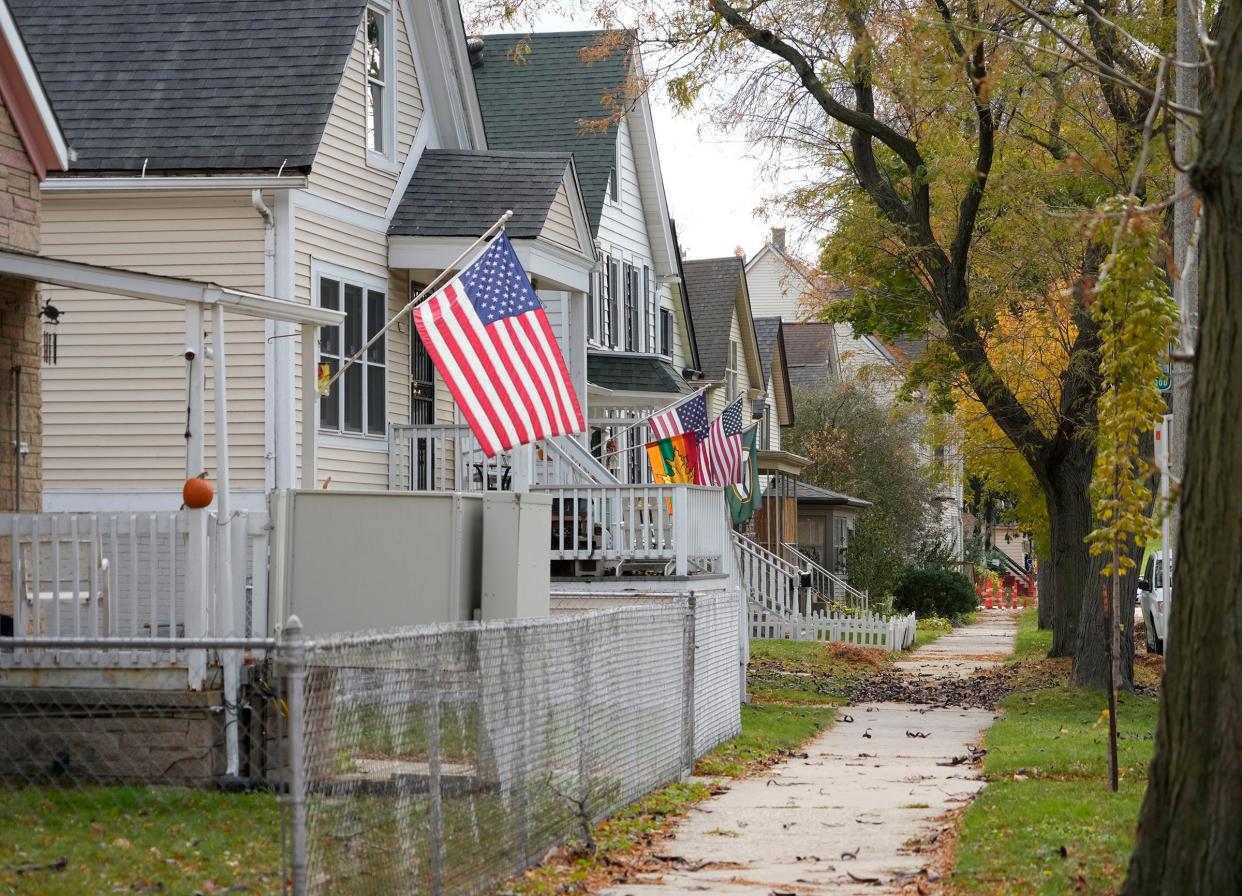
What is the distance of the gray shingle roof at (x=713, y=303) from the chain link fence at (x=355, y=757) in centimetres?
2670

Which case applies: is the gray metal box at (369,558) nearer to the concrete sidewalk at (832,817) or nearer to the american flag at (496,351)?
the american flag at (496,351)

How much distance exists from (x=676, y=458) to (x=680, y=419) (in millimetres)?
511

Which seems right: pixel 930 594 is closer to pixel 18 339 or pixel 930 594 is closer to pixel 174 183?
pixel 174 183

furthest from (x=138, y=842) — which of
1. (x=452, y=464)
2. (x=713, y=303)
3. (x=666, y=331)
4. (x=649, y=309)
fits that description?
(x=713, y=303)

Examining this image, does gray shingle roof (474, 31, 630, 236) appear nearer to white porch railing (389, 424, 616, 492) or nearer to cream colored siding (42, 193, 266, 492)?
white porch railing (389, 424, 616, 492)

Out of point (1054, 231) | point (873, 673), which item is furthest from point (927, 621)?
point (1054, 231)

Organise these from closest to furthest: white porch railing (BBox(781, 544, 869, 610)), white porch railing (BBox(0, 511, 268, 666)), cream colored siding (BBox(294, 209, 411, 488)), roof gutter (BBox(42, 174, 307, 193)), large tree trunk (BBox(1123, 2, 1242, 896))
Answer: large tree trunk (BBox(1123, 2, 1242, 896)) → white porch railing (BBox(0, 511, 268, 666)) → roof gutter (BBox(42, 174, 307, 193)) → cream colored siding (BBox(294, 209, 411, 488)) → white porch railing (BBox(781, 544, 869, 610))

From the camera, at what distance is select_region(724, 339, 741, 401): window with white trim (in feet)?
134

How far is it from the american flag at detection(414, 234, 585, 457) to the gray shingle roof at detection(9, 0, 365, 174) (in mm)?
3961

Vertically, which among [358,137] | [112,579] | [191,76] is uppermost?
[191,76]

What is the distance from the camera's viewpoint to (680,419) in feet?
69.7

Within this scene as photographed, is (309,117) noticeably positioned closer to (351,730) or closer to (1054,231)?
(1054,231)

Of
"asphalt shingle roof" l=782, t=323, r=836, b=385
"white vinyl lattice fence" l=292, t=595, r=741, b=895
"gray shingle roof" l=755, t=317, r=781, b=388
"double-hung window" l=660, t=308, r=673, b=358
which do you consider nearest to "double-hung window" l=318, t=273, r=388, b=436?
"white vinyl lattice fence" l=292, t=595, r=741, b=895

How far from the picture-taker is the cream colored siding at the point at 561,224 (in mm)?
19961
